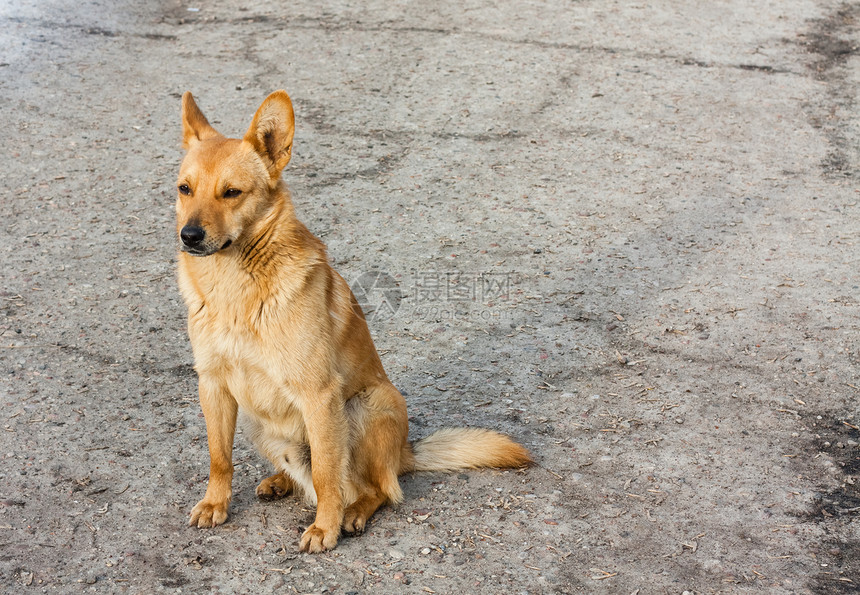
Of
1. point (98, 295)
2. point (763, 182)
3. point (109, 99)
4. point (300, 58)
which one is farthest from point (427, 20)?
point (98, 295)

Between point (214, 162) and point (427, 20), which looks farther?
point (427, 20)

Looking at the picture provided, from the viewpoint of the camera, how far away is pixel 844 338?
14.9 feet

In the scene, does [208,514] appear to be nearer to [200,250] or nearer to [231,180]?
[200,250]

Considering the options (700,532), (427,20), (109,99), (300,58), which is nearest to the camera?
(700,532)

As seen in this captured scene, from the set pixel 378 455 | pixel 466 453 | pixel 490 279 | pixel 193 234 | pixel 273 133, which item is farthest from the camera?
pixel 490 279

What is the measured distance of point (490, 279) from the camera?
5.23m

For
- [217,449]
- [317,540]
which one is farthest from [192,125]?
[317,540]

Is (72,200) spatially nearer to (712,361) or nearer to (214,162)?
(214,162)

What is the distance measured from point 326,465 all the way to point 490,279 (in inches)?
94.1

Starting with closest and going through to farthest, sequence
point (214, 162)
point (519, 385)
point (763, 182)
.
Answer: point (214, 162)
point (519, 385)
point (763, 182)

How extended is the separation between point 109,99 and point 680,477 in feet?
19.6

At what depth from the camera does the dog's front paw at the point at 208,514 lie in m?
3.20

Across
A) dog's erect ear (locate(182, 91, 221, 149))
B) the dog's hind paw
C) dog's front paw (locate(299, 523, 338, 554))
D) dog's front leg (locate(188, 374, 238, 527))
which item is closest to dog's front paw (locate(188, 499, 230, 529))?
dog's front leg (locate(188, 374, 238, 527))

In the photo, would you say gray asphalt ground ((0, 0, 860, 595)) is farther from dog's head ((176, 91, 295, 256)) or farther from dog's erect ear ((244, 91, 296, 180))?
dog's erect ear ((244, 91, 296, 180))
